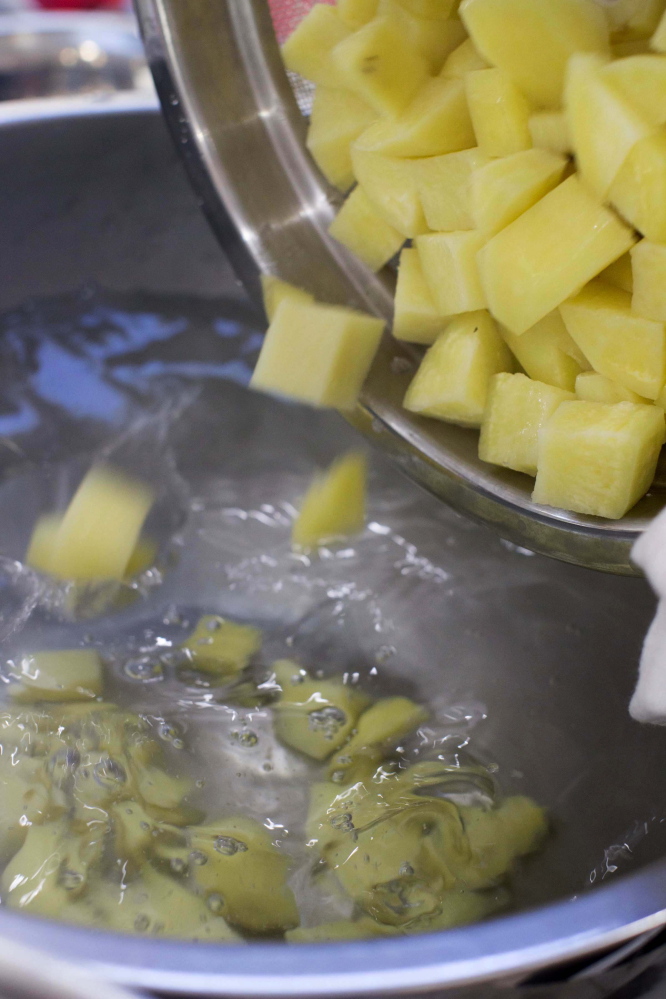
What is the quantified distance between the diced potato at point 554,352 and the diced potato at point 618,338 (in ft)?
0.10

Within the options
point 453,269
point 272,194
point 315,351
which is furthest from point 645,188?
point 272,194

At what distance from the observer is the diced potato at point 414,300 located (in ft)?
2.44

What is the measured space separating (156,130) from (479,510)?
2.27 ft

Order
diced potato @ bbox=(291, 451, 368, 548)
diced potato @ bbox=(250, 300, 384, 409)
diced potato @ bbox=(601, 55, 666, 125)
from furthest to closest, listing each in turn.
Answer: diced potato @ bbox=(291, 451, 368, 548) → diced potato @ bbox=(250, 300, 384, 409) → diced potato @ bbox=(601, 55, 666, 125)

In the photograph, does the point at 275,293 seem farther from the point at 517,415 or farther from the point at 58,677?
the point at 58,677

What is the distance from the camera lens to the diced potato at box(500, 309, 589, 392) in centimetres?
69

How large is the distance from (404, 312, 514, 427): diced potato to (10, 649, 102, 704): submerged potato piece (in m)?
0.39

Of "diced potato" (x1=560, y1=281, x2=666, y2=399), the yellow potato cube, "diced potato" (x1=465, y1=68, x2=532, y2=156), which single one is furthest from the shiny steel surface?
"diced potato" (x1=465, y1=68, x2=532, y2=156)

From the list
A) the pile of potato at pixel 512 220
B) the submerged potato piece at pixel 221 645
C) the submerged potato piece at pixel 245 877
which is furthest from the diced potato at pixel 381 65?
the submerged potato piece at pixel 245 877

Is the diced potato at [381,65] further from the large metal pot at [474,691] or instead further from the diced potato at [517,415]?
the large metal pot at [474,691]

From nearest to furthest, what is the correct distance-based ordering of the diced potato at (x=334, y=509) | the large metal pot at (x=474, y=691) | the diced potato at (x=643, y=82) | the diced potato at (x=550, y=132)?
the large metal pot at (x=474, y=691)
the diced potato at (x=643, y=82)
the diced potato at (x=550, y=132)
the diced potato at (x=334, y=509)

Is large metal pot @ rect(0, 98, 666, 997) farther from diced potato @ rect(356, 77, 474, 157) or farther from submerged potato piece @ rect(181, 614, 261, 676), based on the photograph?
diced potato @ rect(356, 77, 474, 157)

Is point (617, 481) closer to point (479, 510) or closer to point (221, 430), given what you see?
point (479, 510)

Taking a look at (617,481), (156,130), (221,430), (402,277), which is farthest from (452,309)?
(156,130)
